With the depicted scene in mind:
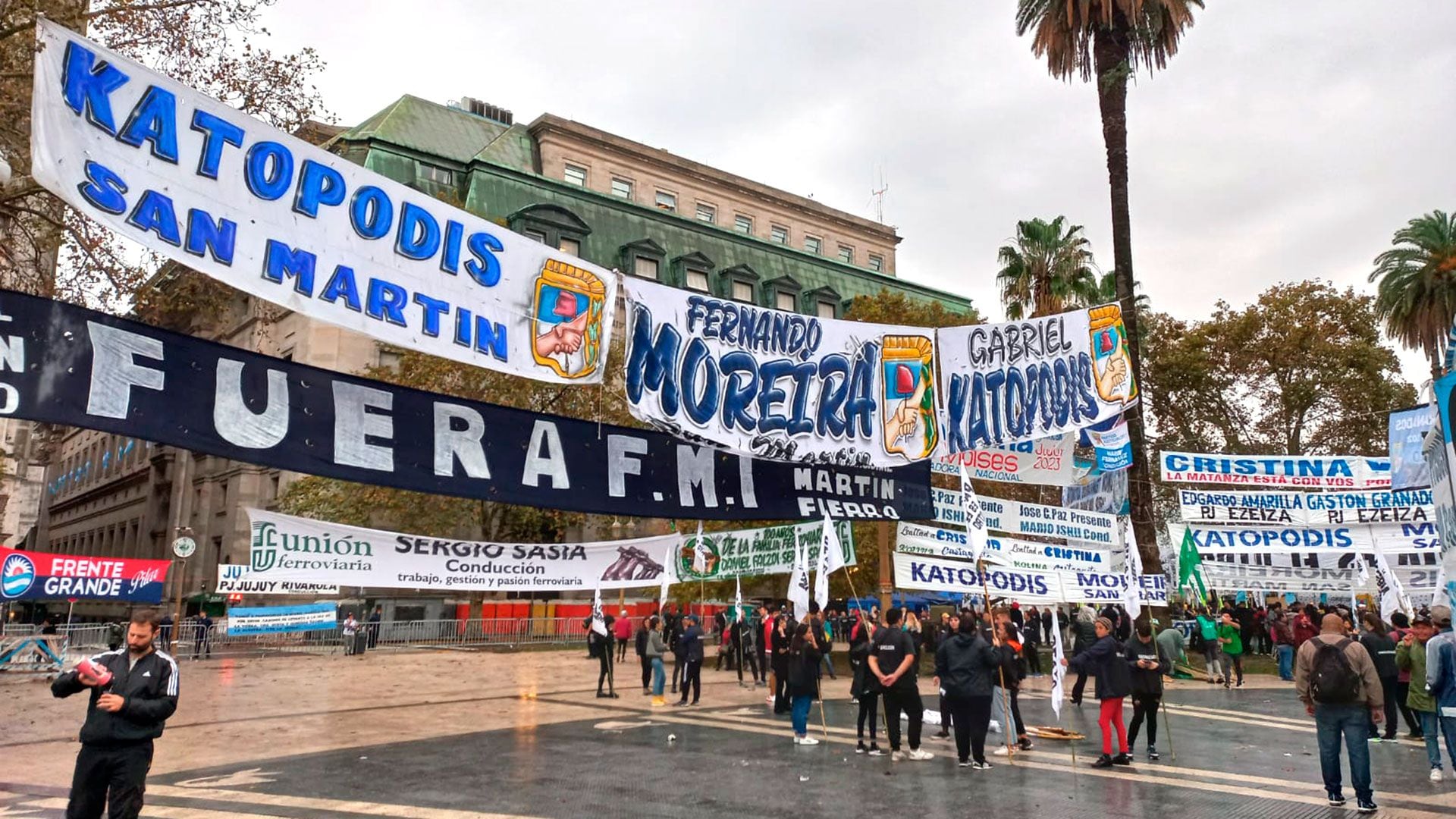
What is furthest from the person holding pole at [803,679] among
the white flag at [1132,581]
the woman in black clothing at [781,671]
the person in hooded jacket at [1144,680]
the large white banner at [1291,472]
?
the large white banner at [1291,472]

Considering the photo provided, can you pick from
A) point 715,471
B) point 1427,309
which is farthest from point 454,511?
point 1427,309

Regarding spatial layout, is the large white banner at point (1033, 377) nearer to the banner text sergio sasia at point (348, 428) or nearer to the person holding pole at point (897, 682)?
the banner text sergio sasia at point (348, 428)

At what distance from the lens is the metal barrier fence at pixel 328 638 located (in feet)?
92.0

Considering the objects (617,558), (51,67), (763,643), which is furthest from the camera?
(763,643)

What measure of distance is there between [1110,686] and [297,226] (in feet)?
31.1

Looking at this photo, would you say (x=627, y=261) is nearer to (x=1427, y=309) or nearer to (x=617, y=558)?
(x=1427, y=309)

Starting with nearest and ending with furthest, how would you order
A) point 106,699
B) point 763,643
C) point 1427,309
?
point 106,699
point 763,643
point 1427,309

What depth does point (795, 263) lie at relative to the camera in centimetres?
5328

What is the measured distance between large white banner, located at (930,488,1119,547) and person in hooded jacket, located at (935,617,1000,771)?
3700 mm

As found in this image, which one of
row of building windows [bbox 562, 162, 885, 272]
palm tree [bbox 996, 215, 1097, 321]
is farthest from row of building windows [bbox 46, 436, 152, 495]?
palm tree [bbox 996, 215, 1097, 321]

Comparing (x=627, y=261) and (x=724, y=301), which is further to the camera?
(x=627, y=261)

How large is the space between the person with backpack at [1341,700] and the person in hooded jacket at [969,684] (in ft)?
10.0

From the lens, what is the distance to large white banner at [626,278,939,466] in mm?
10430

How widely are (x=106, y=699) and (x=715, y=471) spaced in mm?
6958
